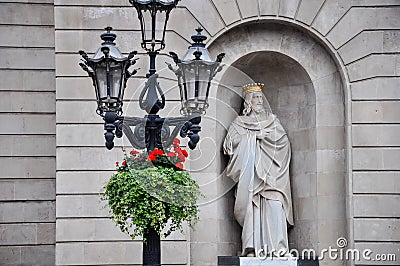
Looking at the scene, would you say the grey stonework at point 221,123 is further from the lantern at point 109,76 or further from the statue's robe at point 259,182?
the lantern at point 109,76

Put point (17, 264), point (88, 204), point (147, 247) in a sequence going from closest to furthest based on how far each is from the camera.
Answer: point (147, 247) < point (88, 204) < point (17, 264)

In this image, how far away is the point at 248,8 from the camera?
17828 millimetres

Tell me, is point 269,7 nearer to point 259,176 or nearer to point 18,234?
point 259,176

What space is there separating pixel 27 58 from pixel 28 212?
258 cm

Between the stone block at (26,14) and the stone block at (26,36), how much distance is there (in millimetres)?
85

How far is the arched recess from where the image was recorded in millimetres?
17948

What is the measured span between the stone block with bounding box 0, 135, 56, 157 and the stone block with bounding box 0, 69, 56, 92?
82 centimetres

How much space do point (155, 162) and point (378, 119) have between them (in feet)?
18.5

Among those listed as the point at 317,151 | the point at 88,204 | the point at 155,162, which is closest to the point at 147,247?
the point at 155,162

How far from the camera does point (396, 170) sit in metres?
17.6

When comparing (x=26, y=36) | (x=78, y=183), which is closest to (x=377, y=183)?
(x=78, y=183)

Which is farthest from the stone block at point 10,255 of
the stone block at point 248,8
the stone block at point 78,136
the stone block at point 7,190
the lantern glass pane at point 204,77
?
the lantern glass pane at point 204,77

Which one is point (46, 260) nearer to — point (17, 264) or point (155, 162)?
point (17, 264)

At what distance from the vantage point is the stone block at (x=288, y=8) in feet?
58.6
